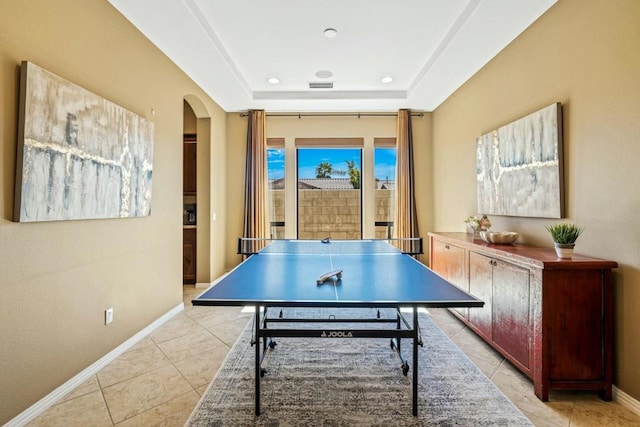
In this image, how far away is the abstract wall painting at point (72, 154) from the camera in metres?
1.67

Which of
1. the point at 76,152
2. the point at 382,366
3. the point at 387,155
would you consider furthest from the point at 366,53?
the point at 382,366

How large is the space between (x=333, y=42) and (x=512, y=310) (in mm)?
3071

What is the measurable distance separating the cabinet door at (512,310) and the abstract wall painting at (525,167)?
0.62 m

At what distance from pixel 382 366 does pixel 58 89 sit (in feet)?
9.52

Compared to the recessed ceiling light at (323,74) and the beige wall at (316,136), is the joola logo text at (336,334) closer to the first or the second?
the recessed ceiling light at (323,74)

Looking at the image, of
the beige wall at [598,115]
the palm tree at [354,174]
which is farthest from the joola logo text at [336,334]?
the palm tree at [354,174]

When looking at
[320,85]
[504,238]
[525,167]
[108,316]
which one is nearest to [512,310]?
[504,238]

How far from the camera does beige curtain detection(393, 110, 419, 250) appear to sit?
5027 mm

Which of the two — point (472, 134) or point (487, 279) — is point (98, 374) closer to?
point (487, 279)

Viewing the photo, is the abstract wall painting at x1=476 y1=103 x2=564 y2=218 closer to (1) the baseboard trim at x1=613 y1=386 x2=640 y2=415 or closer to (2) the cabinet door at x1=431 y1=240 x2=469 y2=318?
(2) the cabinet door at x1=431 y1=240 x2=469 y2=318

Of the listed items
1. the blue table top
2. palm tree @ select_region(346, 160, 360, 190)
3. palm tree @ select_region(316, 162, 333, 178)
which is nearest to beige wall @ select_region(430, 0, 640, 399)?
the blue table top

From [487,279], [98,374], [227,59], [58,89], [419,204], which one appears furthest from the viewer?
[419,204]

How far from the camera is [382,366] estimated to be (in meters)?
2.25

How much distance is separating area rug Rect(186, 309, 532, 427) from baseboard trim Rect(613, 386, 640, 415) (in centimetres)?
67
